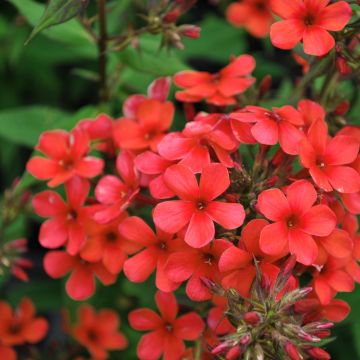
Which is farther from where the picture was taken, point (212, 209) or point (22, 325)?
point (22, 325)

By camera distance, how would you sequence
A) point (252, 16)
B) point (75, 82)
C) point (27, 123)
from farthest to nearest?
point (75, 82), point (252, 16), point (27, 123)

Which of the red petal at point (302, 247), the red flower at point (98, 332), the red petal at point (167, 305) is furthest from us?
the red flower at point (98, 332)

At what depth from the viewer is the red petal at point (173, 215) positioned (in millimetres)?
1288

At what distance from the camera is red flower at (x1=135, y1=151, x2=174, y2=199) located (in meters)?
1.37

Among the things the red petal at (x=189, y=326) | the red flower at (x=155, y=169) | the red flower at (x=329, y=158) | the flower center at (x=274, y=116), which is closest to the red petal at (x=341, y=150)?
the red flower at (x=329, y=158)

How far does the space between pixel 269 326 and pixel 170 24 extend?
80 centimetres

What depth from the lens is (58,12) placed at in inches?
55.7

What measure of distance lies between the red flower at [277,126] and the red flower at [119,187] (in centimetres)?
28

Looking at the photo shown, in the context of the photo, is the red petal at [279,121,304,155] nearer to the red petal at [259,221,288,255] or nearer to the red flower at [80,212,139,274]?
the red petal at [259,221,288,255]

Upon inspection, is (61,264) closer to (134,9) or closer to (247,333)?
(247,333)

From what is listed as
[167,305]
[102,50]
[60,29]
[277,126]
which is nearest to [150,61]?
[102,50]

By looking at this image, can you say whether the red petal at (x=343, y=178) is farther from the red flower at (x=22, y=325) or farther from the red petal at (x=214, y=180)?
the red flower at (x=22, y=325)

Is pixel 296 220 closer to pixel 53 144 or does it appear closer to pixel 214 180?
pixel 214 180

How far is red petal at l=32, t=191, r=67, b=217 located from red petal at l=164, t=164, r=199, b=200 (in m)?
0.37
